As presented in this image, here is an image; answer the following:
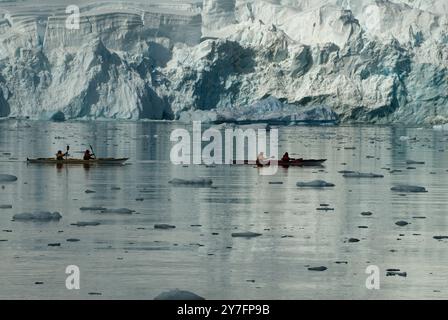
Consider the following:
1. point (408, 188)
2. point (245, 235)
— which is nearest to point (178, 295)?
point (245, 235)

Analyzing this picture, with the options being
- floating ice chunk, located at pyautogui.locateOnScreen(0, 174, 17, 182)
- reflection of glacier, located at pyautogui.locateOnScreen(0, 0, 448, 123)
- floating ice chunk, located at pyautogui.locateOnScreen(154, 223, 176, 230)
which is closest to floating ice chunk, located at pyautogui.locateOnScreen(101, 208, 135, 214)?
floating ice chunk, located at pyautogui.locateOnScreen(154, 223, 176, 230)

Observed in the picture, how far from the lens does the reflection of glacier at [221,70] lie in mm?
78625

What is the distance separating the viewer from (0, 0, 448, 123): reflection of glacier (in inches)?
3095

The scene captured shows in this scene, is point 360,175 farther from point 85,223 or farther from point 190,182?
point 85,223

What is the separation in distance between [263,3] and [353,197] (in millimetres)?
108059

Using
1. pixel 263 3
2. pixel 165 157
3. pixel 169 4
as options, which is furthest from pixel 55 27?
pixel 165 157

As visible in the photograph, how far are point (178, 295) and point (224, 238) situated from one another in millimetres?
4462

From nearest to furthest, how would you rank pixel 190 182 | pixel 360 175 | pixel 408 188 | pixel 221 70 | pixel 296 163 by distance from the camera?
pixel 408 188, pixel 190 182, pixel 360 175, pixel 296 163, pixel 221 70

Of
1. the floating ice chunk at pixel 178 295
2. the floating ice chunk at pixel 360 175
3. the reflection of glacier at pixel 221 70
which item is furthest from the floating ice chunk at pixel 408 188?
the reflection of glacier at pixel 221 70

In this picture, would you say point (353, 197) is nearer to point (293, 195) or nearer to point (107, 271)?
point (293, 195)

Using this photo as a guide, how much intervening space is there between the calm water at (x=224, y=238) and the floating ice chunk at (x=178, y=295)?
0.77 feet

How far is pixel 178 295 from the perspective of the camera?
1152cm

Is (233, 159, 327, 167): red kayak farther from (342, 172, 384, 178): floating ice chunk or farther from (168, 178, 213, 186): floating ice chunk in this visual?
(168, 178, 213, 186): floating ice chunk

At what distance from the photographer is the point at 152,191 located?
76.1ft
